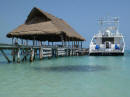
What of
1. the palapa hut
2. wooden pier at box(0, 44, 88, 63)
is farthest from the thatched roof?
wooden pier at box(0, 44, 88, 63)

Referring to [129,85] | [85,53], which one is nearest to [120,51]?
[85,53]

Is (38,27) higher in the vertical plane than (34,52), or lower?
higher

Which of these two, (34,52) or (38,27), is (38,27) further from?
(34,52)

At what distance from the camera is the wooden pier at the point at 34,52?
18.8 meters

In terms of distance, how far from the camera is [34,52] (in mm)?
23688

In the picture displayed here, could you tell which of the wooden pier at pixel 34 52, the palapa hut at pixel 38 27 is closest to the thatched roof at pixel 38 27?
the palapa hut at pixel 38 27

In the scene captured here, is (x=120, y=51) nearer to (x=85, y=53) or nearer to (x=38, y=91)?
(x=85, y=53)

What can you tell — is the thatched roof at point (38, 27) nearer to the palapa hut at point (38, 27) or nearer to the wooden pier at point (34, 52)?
the palapa hut at point (38, 27)

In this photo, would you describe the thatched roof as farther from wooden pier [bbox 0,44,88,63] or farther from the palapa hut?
wooden pier [bbox 0,44,88,63]

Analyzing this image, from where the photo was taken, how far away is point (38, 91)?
24.1 ft

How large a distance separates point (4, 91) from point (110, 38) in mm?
29914

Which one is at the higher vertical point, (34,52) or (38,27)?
(38,27)

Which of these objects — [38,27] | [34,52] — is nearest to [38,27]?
[38,27]

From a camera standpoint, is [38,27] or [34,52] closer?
[34,52]
